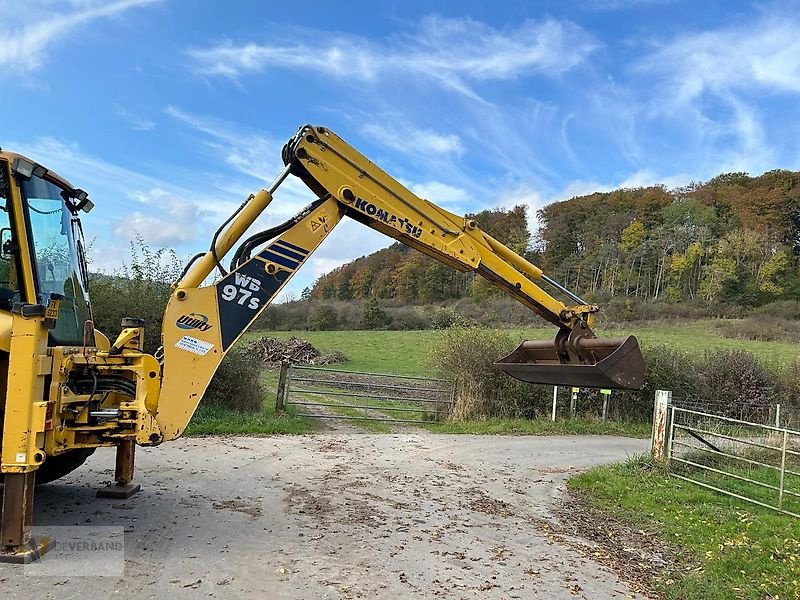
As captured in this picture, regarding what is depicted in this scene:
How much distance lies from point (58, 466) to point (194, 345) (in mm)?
2688

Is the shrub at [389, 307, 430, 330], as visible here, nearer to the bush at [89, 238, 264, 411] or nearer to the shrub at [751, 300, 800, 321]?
the shrub at [751, 300, 800, 321]

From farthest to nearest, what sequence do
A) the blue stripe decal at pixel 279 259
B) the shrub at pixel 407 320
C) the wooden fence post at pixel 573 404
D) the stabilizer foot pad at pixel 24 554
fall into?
the shrub at pixel 407 320 < the wooden fence post at pixel 573 404 < the blue stripe decal at pixel 279 259 < the stabilizer foot pad at pixel 24 554

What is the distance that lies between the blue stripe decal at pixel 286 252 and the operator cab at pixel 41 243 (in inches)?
75.5

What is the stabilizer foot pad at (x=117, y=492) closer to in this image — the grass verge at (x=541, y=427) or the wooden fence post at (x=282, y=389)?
the wooden fence post at (x=282, y=389)

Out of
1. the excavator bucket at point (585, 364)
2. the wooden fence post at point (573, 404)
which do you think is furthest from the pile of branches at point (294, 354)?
the excavator bucket at point (585, 364)

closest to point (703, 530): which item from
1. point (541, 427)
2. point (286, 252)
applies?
point (286, 252)

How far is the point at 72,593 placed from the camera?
4402 mm

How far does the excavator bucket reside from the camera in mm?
5773

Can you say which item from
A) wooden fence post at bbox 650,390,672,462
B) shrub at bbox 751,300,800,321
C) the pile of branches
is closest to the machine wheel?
wooden fence post at bbox 650,390,672,462

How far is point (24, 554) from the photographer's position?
4805mm

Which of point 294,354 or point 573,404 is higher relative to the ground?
point 573,404

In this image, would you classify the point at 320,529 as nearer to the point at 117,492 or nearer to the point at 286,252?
the point at 117,492

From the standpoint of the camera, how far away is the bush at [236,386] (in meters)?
14.0

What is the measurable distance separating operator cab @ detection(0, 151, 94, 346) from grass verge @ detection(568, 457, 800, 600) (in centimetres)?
586
